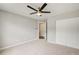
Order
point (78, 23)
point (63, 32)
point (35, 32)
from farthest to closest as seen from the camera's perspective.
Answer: point (35, 32) < point (63, 32) < point (78, 23)

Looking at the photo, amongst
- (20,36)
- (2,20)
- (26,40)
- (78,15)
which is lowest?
(26,40)

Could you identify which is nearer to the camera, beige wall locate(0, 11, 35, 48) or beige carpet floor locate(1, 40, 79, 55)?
beige carpet floor locate(1, 40, 79, 55)

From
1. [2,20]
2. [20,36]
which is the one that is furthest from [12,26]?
[20,36]

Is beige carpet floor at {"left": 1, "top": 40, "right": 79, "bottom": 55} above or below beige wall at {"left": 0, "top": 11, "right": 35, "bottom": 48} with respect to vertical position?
below

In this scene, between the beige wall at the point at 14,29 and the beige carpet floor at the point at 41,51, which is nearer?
the beige carpet floor at the point at 41,51

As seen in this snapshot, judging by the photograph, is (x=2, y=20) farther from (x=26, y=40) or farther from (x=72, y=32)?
(x=72, y=32)

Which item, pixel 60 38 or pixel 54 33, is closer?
pixel 60 38

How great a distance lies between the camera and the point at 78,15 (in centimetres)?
349

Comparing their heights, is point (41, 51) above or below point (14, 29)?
below

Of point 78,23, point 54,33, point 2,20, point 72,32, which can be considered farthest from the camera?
point 54,33

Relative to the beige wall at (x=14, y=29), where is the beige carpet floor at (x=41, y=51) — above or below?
below

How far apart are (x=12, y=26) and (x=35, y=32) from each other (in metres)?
2.79

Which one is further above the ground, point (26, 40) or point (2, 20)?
point (2, 20)

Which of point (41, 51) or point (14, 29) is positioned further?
point (14, 29)
